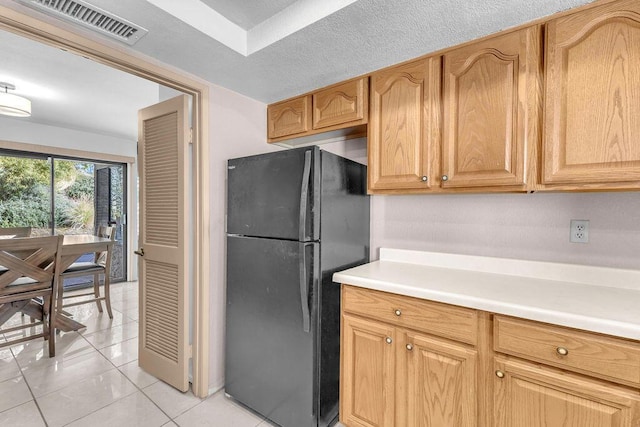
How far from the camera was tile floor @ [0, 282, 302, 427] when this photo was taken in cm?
174

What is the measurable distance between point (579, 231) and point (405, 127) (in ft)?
3.41

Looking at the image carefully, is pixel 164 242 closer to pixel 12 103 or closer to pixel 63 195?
pixel 12 103

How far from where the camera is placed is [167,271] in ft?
6.85

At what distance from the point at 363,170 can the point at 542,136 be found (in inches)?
40.4

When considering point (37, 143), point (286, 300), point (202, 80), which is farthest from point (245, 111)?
point (37, 143)

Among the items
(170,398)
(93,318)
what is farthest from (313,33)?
(93,318)

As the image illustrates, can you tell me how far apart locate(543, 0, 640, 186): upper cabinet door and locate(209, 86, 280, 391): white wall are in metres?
1.86

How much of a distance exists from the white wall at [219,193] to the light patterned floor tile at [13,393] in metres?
1.19

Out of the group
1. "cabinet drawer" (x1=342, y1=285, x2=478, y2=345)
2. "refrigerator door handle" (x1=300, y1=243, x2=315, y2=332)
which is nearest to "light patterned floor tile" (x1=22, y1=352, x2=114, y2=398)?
"refrigerator door handle" (x1=300, y1=243, x2=315, y2=332)

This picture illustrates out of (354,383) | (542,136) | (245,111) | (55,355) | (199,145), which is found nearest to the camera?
(542,136)

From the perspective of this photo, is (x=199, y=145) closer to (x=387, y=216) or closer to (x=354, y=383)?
(x=387, y=216)

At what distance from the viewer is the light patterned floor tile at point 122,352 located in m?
2.41

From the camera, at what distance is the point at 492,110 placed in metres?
1.43

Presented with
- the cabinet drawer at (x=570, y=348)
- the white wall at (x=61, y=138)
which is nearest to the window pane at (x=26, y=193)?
the white wall at (x=61, y=138)
